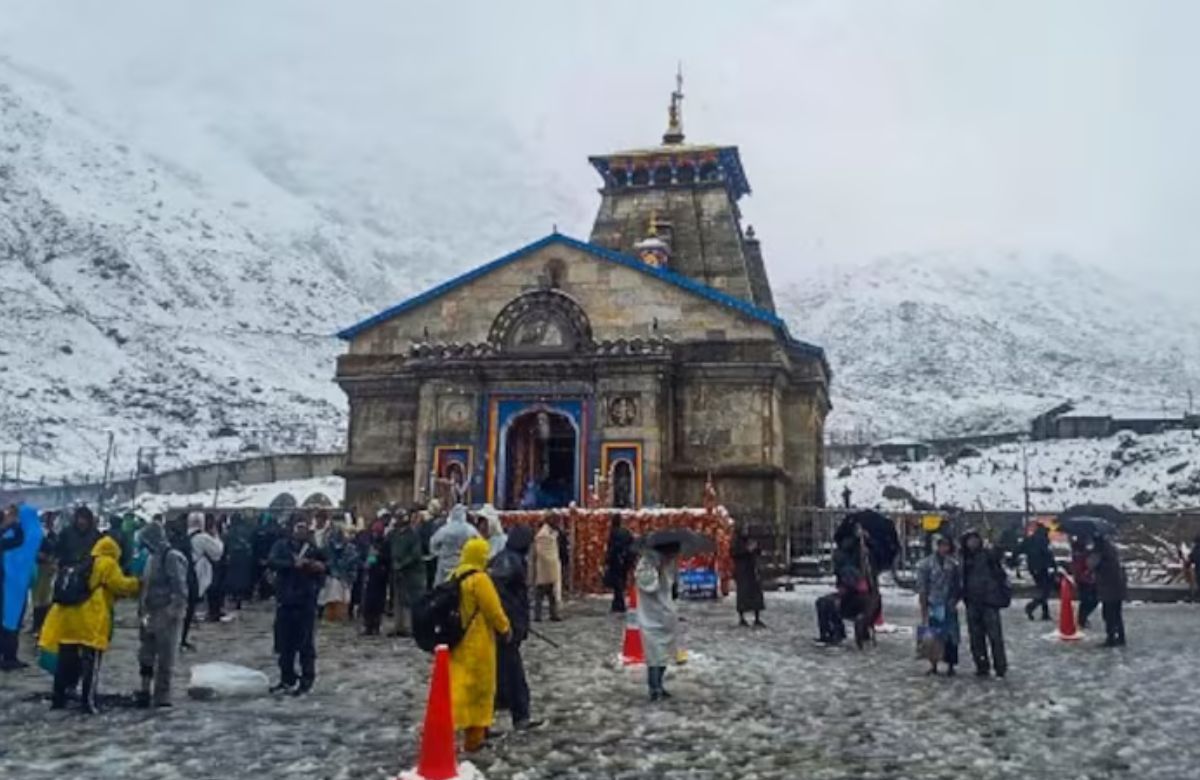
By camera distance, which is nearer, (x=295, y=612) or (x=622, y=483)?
(x=295, y=612)

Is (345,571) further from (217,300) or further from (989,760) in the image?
(217,300)

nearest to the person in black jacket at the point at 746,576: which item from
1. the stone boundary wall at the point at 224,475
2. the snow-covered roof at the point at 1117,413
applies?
the stone boundary wall at the point at 224,475

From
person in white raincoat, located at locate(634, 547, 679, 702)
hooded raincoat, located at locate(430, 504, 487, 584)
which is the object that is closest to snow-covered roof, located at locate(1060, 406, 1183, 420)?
person in white raincoat, located at locate(634, 547, 679, 702)

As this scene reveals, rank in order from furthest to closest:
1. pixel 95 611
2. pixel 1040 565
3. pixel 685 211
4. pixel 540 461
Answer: pixel 685 211 → pixel 540 461 → pixel 1040 565 → pixel 95 611

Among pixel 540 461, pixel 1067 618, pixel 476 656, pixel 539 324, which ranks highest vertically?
pixel 539 324

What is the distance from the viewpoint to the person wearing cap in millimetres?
11758

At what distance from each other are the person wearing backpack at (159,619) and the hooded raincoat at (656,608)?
4.33m

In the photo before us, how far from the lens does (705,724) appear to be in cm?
866

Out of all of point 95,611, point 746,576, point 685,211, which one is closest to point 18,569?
point 95,611

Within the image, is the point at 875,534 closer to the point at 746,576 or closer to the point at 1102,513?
the point at 746,576

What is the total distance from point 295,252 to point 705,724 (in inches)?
5301

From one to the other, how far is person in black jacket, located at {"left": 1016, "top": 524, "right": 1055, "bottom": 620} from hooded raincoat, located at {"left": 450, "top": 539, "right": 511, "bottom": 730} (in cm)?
1353

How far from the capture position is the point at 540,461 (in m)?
30.1

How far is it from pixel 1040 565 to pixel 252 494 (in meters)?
38.7
